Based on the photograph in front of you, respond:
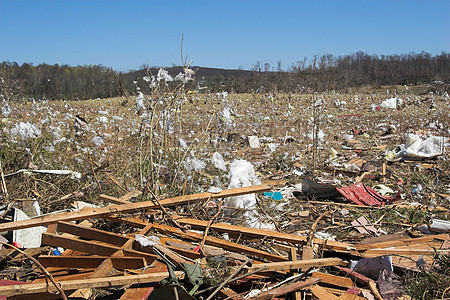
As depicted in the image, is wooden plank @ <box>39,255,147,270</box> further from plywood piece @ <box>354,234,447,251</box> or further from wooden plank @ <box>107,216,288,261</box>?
plywood piece @ <box>354,234,447,251</box>

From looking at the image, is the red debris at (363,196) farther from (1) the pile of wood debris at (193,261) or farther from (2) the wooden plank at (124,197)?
(2) the wooden plank at (124,197)

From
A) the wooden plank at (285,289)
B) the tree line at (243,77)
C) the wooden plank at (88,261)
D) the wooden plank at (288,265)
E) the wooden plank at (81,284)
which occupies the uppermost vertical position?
the tree line at (243,77)

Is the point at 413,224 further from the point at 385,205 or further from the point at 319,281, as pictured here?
the point at 319,281

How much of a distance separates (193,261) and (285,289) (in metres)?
0.60

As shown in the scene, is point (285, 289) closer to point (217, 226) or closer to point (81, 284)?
point (217, 226)

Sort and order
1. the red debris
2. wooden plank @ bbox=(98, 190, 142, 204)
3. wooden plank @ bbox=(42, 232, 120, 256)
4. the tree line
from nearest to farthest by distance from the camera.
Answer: wooden plank @ bbox=(42, 232, 120, 256) < wooden plank @ bbox=(98, 190, 142, 204) < the red debris < the tree line

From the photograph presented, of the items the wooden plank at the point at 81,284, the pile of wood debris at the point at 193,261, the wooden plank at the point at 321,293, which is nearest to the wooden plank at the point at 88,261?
the pile of wood debris at the point at 193,261

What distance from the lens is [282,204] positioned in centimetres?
408

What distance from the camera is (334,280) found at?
2209mm

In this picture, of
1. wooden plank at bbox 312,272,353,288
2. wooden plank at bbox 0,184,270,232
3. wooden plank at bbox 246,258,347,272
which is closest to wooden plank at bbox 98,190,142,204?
wooden plank at bbox 0,184,270,232

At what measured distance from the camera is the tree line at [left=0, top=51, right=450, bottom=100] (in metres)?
8.12

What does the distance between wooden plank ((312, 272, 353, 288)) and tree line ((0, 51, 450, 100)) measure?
2196mm

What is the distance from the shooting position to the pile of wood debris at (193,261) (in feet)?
6.11

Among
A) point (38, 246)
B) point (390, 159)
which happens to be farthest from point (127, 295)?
point (390, 159)
